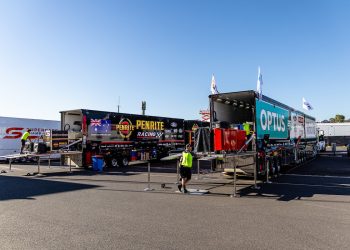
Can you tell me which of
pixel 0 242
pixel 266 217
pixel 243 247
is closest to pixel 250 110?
pixel 266 217

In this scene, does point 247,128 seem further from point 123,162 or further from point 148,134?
point 148,134

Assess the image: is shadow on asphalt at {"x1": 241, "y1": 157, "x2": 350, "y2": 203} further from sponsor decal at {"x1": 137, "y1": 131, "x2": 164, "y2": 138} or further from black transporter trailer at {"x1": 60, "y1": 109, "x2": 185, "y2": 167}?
sponsor decal at {"x1": 137, "y1": 131, "x2": 164, "y2": 138}

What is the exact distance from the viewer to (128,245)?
233 inches

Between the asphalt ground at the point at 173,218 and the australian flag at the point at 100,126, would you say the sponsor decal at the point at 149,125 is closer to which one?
the australian flag at the point at 100,126

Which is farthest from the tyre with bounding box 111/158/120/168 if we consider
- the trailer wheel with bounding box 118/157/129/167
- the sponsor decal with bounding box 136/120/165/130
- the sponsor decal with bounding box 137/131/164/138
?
the sponsor decal with bounding box 136/120/165/130

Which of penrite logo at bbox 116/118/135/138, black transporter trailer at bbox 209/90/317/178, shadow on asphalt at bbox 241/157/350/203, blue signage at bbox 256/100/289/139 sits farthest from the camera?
penrite logo at bbox 116/118/135/138

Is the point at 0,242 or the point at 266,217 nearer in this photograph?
the point at 0,242

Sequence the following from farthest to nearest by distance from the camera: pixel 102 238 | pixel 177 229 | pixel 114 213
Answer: pixel 114 213 → pixel 177 229 → pixel 102 238

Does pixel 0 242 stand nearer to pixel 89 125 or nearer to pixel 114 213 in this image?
pixel 114 213

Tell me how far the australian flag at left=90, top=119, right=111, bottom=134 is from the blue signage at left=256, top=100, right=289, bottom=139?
11.2m

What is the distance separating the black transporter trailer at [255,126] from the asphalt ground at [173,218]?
177 centimetres

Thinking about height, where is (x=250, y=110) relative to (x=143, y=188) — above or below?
above

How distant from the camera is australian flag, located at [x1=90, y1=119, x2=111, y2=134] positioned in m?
21.3

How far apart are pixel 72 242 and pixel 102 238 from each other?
56 cm
